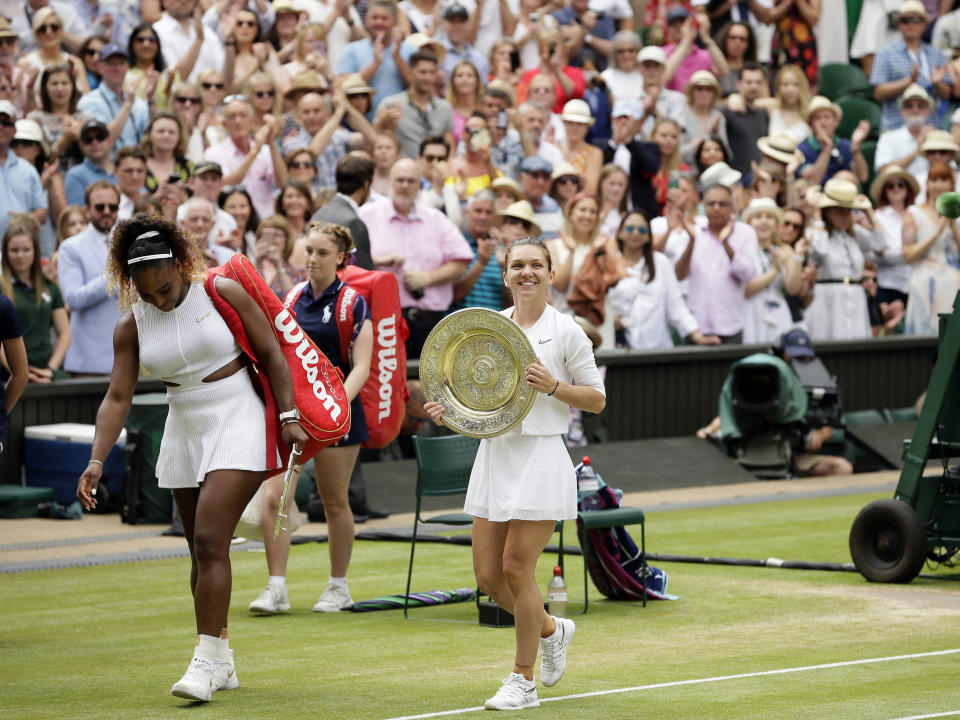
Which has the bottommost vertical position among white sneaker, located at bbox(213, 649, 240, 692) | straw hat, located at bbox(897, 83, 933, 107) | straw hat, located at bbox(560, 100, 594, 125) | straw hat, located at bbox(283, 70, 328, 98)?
white sneaker, located at bbox(213, 649, 240, 692)

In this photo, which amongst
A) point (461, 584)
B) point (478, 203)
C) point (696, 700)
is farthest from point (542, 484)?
point (478, 203)

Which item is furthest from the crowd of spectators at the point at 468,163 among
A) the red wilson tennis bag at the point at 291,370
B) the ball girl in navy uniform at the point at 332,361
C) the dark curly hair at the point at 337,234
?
the red wilson tennis bag at the point at 291,370

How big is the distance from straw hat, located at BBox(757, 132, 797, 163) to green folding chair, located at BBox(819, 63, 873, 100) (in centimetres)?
483

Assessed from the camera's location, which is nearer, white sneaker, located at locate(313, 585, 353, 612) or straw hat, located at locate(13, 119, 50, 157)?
white sneaker, located at locate(313, 585, 353, 612)

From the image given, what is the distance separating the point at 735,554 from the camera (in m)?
12.8

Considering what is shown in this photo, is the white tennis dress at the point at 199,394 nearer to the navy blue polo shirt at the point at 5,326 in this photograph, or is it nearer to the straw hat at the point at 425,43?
the navy blue polo shirt at the point at 5,326

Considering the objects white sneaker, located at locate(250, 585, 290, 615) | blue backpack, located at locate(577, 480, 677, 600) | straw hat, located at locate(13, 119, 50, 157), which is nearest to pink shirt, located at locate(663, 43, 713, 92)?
straw hat, located at locate(13, 119, 50, 157)

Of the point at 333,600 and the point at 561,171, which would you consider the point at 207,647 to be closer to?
the point at 333,600

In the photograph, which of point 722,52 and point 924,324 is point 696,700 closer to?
point 924,324

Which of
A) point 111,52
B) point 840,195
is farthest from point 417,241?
point 840,195

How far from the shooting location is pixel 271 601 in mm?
10219

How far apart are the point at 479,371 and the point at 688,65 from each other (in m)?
14.6

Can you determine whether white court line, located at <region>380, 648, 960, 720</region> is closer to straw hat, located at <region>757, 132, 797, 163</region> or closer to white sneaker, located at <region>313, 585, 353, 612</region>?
white sneaker, located at <region>313, 585, 353, 612</region>

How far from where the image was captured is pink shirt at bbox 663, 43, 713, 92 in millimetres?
21719
